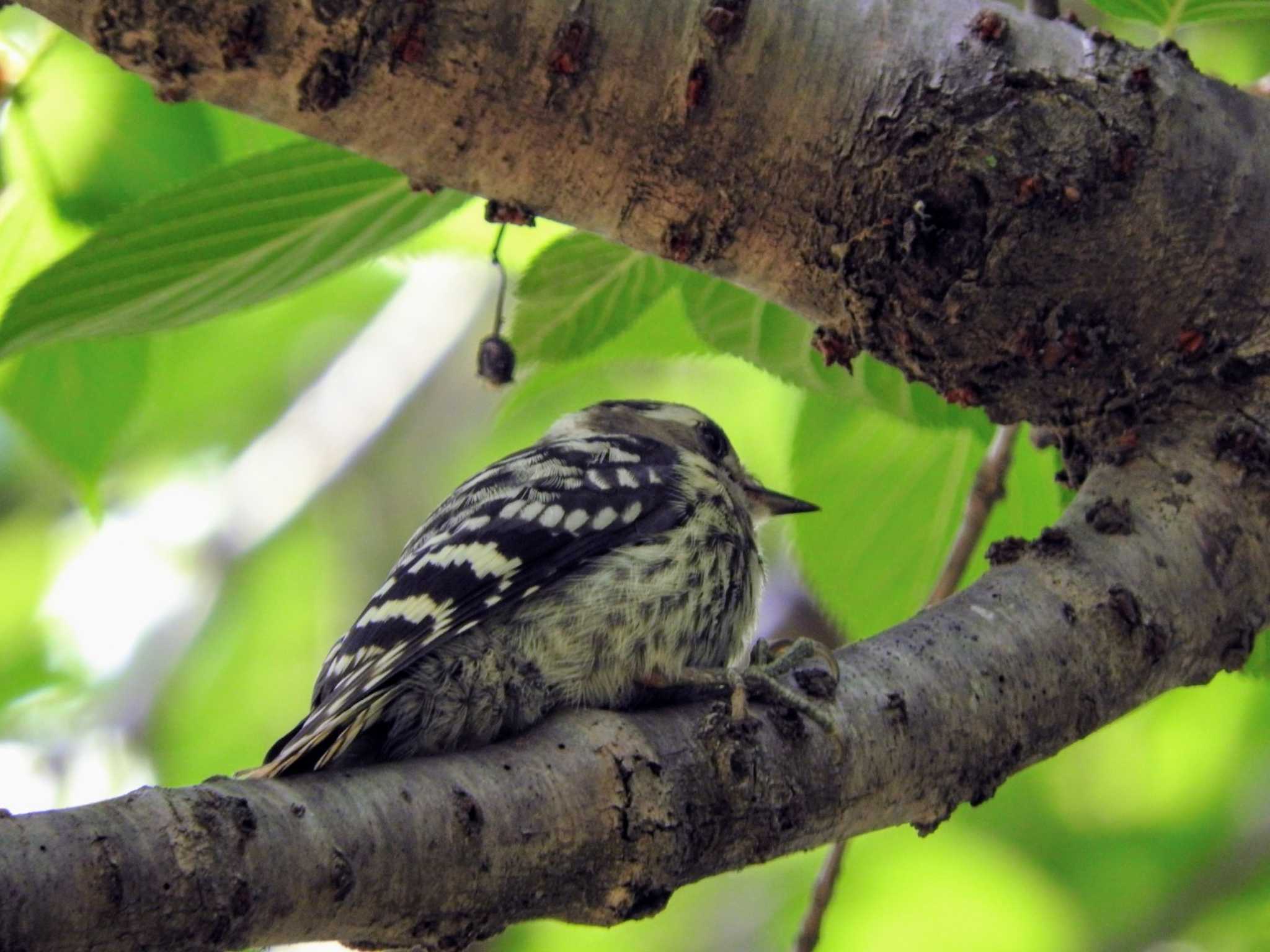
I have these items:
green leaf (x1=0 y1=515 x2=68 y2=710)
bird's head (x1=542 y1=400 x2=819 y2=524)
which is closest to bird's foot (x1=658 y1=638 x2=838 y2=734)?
bird's head (x1=542 y1=400 x2=819 y2=524)

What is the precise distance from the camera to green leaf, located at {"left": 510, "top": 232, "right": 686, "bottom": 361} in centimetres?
248

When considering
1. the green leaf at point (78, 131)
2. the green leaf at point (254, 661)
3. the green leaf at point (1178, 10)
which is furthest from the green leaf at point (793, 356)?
the green leaf at point (254, 661)

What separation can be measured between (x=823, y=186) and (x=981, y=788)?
0.86 m

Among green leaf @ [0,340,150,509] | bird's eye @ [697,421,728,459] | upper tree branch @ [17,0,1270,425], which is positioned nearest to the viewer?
upper tree branch @ [17,0,1270,425]

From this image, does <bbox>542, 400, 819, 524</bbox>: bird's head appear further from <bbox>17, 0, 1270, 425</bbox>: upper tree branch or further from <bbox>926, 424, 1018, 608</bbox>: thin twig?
<bbox>17, 0, 1270, 425</bbox>: upper tree branch

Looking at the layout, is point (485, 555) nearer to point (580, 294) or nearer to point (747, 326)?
point (580, 294)

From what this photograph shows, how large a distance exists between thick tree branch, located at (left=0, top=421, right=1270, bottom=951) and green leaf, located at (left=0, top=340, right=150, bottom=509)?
109cm

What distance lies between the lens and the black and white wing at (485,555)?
209 cm

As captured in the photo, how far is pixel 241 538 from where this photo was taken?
18.4 ft

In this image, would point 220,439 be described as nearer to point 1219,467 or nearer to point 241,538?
point 241,538

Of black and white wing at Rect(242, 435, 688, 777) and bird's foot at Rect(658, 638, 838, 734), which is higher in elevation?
bird's foot at Rect(658, 638, 838, 734)

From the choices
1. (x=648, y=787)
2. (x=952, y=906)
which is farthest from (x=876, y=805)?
(x=952, y=906)

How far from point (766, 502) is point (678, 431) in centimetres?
43

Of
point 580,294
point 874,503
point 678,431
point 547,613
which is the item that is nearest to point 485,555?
point 547,613
